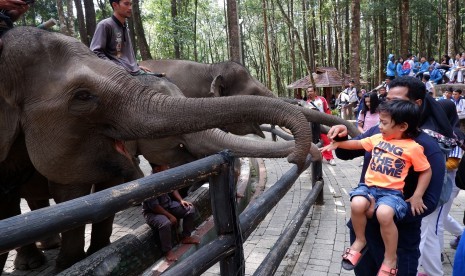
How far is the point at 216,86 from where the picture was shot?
567cm

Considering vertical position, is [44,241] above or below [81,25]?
below

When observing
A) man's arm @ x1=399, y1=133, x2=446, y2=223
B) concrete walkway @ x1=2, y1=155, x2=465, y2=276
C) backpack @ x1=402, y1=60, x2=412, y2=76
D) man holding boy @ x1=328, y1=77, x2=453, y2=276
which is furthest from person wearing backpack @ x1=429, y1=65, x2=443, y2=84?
man's arm @ x1=399, y1=133, x2=446, y2=223

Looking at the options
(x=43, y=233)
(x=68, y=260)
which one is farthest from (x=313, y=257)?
(x=43, y=233)

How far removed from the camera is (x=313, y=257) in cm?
399

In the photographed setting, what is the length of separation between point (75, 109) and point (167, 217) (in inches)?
37.9

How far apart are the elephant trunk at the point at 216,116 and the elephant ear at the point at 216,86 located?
2.95 meters

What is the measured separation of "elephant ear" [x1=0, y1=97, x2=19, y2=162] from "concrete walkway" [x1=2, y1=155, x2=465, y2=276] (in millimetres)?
1238

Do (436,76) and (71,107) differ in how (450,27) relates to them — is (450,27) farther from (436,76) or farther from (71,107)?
(71,107)

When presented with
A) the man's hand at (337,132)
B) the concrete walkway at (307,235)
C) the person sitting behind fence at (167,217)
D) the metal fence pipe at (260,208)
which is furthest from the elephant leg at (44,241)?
the man's hand at (337,132)

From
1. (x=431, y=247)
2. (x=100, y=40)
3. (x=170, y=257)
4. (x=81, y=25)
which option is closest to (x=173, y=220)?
(x=170, y=257)

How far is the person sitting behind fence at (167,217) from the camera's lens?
2561 mm

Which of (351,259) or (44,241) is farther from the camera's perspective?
(44,241)

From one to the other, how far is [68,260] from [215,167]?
1687 mm

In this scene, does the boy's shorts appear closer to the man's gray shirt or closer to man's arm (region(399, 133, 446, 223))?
man's arm (region(399, 133, 446, 223))
